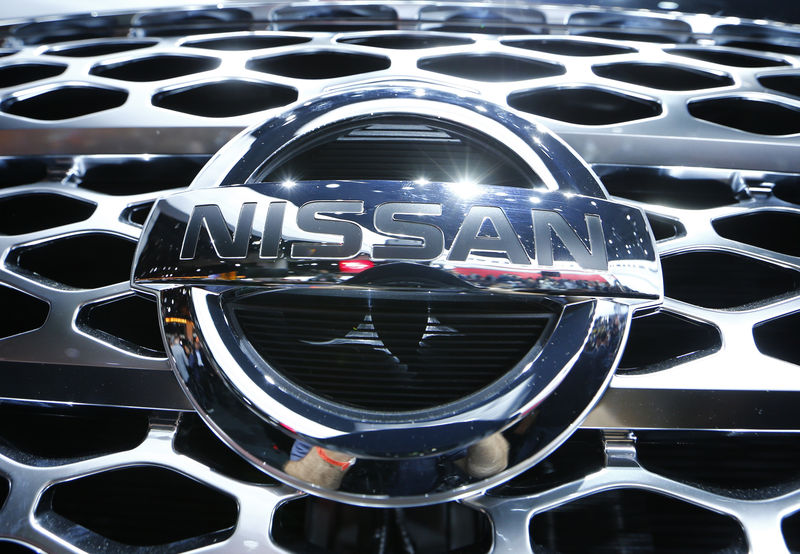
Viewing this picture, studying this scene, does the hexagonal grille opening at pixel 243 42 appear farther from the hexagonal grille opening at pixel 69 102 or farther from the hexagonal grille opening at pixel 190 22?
the hexagonal grille opening at pixel 69 102

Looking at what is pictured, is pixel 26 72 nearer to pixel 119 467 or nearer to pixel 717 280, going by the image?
pixel 119 467

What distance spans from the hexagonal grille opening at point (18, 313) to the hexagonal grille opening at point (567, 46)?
115cm

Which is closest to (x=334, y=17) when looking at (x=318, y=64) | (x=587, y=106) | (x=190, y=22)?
(x=318, y=64)

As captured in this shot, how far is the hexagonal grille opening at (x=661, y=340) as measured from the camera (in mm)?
954

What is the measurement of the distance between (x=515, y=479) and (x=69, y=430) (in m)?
0.82

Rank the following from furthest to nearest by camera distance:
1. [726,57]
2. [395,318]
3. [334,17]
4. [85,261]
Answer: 1. [334,17]
2. [726,57]
3. [85,261]
4. [395,318]

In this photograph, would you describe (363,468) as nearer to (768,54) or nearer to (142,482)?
(142,482)

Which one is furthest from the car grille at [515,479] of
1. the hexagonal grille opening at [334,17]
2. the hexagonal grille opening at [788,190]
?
the hexagonal grille opening at [334,17]

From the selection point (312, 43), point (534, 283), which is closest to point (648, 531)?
point (534, 283)

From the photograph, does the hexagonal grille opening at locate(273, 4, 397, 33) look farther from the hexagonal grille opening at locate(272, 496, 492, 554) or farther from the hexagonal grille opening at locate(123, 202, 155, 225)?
the hexagonal grille opening at locate(272, 496, 492, 554)

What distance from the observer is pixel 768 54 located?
1271 millimetres

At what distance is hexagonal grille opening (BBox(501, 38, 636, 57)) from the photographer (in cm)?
126

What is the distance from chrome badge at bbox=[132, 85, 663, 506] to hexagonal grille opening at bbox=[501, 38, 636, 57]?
1.79 ft

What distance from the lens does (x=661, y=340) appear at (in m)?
0.98
